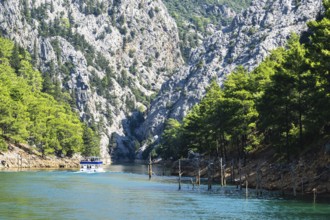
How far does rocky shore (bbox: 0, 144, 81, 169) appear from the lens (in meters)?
158

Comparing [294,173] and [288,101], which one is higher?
[288,101]

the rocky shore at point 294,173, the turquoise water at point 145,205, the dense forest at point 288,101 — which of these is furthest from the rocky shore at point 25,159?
the rocky shore at point 294,173

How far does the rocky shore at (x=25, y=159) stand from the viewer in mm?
157875

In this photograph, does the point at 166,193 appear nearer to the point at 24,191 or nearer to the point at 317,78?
the point at 24,191

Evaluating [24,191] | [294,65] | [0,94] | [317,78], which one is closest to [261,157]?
[294,65]

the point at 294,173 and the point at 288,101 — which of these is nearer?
the point at 294,173

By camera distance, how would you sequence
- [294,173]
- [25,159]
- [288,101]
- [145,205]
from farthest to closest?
[25,159] < [288,101] < [294,173] < [145,205]

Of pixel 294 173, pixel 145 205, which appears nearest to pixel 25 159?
pixel 145 205

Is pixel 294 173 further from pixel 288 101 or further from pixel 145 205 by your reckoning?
pixel 145 205

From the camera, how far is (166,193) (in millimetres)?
85438

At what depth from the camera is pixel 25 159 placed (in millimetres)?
169500

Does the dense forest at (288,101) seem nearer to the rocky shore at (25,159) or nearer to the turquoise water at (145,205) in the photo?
the turquoise water at (145,205)

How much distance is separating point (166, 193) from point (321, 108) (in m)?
28.1

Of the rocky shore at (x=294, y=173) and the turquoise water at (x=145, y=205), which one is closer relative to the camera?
the turquoise water at (x=145, y=205)
